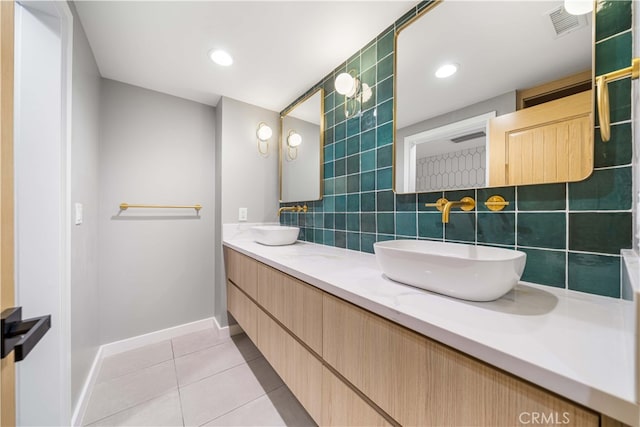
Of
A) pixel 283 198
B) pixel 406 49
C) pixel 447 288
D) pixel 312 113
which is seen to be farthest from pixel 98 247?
pixel 406 49

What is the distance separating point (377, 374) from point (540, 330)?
420mm

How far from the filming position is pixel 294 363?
3.54ft

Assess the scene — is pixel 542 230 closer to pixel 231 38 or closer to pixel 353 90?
pixel 353 90

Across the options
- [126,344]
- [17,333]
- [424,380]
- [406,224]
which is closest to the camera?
[17,333]

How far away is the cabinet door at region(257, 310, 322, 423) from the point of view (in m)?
0.94

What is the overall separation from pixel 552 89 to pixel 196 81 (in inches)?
87.0

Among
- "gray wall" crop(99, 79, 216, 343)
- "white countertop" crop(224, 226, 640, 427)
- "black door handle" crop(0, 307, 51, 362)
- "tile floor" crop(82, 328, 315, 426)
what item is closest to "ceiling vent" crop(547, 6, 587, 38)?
"white countertop" crop(224, 226, 640, 427)

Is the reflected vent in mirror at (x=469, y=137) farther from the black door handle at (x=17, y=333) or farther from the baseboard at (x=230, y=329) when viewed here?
the baseboard at (x=230, y=329)

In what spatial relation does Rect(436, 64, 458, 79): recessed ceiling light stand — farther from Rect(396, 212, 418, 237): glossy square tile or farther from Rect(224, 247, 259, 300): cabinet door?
Rect(224, 247, 259, 300): cabinet door

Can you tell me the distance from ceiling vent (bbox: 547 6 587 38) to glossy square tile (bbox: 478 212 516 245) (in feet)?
2.09

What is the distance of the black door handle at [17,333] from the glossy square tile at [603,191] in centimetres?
141

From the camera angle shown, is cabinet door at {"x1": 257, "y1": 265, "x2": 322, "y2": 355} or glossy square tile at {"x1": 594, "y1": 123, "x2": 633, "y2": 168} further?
cabinet door at {"x1": 257, "y1": 265, "x2": 322, "y2": 355}

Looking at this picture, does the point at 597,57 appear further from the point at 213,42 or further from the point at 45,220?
the point at 45,220

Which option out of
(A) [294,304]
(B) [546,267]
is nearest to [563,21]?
(B) [546,267]
